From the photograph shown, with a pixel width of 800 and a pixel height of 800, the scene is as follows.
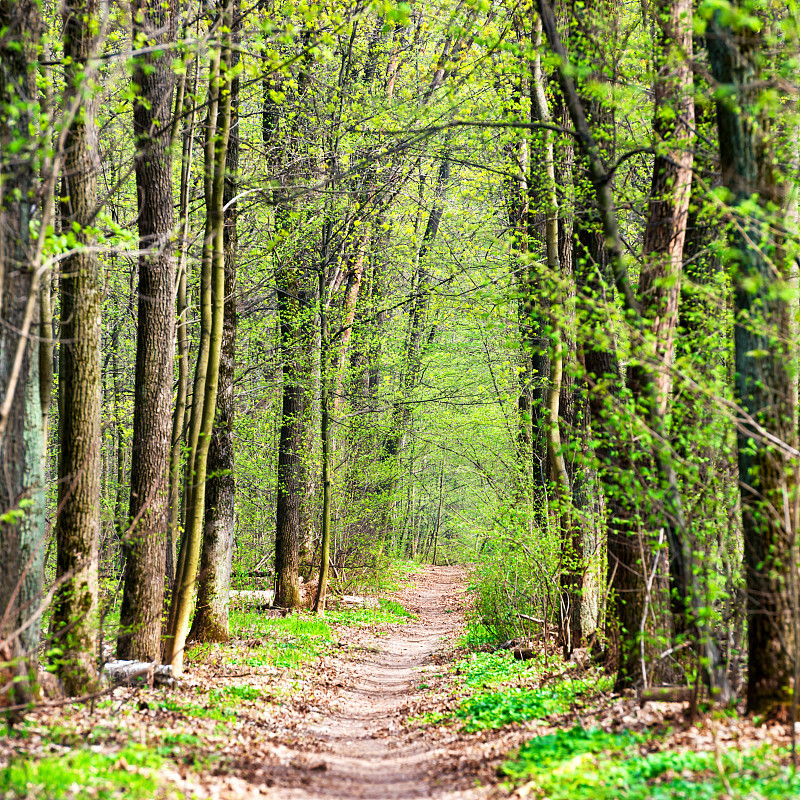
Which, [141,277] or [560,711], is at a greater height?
[141,277]

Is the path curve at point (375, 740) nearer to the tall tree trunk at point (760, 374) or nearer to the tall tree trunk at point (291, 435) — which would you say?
the tall tree trunk at point (291, 435)

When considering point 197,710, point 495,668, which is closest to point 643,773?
point 197,710

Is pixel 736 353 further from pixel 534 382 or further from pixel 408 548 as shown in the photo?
pixel 408 548

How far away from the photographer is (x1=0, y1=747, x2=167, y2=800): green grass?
3707 millimetres

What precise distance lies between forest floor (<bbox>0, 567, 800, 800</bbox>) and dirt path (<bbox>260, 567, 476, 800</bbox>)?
3 centimetres

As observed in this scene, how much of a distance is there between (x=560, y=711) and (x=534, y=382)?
16.5 feet

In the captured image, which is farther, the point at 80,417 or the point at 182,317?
the point at 182,317

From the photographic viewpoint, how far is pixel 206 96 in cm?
864

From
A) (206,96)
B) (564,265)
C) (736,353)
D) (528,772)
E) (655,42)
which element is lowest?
(528,772)

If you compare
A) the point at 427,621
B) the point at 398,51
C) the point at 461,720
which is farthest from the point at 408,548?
the point at 461,720

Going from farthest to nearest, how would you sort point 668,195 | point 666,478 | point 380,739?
point 380,739
point 668,195
point 666,478

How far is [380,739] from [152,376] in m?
4.56

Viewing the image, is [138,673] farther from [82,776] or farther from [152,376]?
[82,776]

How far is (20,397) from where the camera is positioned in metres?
5.59
